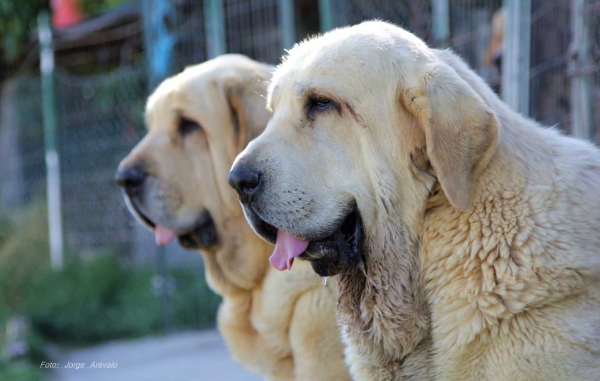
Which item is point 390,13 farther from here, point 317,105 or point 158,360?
point 158,360

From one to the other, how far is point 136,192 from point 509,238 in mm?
2152

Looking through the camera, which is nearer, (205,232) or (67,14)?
(205,232)

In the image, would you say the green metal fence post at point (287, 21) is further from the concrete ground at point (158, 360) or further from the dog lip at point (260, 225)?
the dog lip at point (260, 225)

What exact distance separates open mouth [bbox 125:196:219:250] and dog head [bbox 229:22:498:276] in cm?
124

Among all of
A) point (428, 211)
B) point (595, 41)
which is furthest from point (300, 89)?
point (595, 41)

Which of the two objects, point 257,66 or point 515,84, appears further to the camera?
point 515,84

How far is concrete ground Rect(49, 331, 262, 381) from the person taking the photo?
568 cm

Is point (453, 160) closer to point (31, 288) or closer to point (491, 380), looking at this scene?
point (491, 380)

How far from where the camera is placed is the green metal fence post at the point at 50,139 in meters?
9.46

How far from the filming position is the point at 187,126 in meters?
3.80

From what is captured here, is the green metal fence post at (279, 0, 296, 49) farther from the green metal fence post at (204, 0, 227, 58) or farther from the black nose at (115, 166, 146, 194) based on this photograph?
the black nose at (115, 166, 146, 194)

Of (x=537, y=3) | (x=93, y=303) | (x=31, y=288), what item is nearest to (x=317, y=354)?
(x=537, y=3)

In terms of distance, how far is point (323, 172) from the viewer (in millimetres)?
2424

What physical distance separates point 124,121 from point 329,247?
7.16 metres
